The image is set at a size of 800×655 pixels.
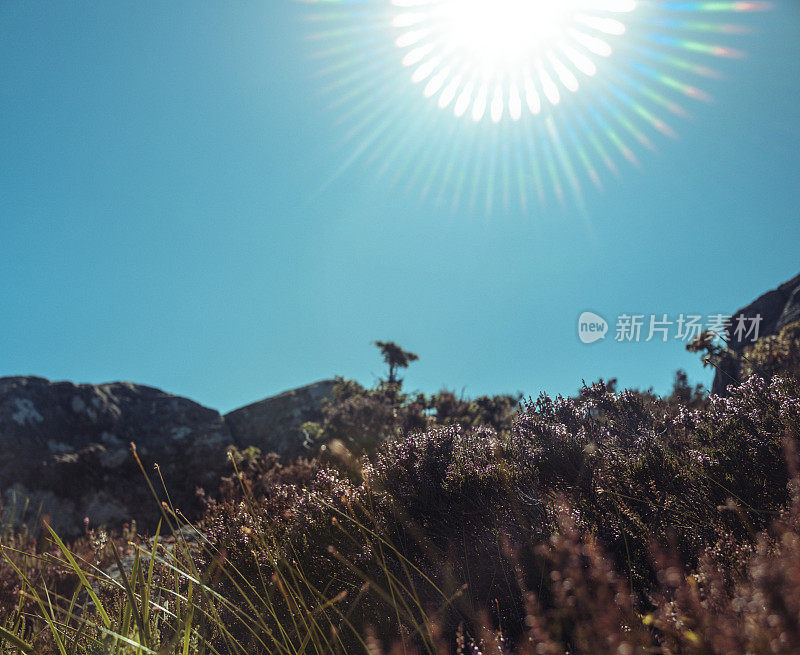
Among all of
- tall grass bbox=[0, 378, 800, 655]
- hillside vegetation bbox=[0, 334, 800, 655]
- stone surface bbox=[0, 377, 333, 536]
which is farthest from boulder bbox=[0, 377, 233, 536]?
tall grass bbox=[0, 378, 800, 655]

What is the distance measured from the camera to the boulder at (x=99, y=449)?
12.6 meters

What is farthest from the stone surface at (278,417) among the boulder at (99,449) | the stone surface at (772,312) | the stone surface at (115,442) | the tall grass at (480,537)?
the stone surface at (772,312)

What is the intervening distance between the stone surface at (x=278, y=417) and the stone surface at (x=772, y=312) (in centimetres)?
1461

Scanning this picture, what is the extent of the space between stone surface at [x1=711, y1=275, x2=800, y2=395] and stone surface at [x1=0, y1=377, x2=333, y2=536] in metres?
14.9

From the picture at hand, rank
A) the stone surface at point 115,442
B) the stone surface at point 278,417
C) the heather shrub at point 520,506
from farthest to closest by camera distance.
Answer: the stone surface at point 278,417 → the stone surface at point 115,442 → the heather shrub at point 520,506

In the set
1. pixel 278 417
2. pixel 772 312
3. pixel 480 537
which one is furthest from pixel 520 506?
pixel 772 312

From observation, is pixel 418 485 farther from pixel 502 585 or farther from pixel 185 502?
pixel 185 502

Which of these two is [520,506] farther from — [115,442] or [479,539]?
[115,442]

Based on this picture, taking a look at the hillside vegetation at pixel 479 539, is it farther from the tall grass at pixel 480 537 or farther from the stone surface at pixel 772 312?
the stone surface at pixel 772 312

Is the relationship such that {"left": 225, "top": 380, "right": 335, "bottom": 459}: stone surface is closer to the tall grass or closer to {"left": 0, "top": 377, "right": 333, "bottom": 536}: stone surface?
{"left": 0, "top": 377, "right": 333, "bottom": 536}: stone surface

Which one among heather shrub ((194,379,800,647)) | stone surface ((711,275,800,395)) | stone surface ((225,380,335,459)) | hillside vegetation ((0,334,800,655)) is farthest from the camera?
stone surface ((225,380,335,459))

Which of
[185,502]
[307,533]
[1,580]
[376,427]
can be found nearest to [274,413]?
[185,502]

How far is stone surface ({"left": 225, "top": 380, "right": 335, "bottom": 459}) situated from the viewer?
54.7ft

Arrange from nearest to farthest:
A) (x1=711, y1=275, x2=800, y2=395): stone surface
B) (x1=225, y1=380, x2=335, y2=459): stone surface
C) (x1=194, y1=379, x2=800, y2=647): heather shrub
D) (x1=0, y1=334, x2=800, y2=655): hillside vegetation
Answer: (x1=0, y1=334, x2=800, y2=655): hillside vegetation < (x1=194, y1=379, x2=800, y2=647): heather shrub < (x1=711, y1=275, x2=800, y2=395): stone surface < (x1=225, y1=380, x2=335, y2=459): stone surface
